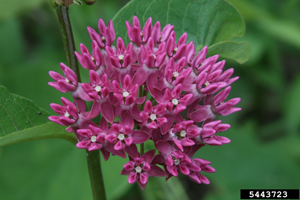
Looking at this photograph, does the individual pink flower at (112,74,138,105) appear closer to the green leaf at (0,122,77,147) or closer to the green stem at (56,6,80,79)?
the green stem at (56,6,80,79)

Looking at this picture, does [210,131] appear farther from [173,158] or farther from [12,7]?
[12,7]

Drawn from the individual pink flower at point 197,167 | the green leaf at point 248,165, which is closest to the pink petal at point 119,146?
the individual pink flower at point 197,167

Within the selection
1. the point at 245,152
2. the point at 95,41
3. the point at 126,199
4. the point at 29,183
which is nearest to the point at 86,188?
the point at 29,183

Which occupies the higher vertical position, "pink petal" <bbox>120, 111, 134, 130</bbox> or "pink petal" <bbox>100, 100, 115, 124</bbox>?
"pink petal" <bbox>100, 100, 115, 124</bbox>

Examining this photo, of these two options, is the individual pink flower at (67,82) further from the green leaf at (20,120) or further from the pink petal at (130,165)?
the pink petal at (130,165)

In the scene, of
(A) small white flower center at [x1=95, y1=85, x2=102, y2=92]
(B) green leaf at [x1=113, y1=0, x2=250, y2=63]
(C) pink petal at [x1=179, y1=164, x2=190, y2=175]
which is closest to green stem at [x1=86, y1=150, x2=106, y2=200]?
(A) small white flower center at [x1=95, y1=85, x2=102, y2=92]

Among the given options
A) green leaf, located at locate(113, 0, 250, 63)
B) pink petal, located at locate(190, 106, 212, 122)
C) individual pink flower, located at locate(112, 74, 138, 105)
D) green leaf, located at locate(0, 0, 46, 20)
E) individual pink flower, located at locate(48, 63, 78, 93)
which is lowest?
pink petal, located at locate(190, 106, 212, 122)
